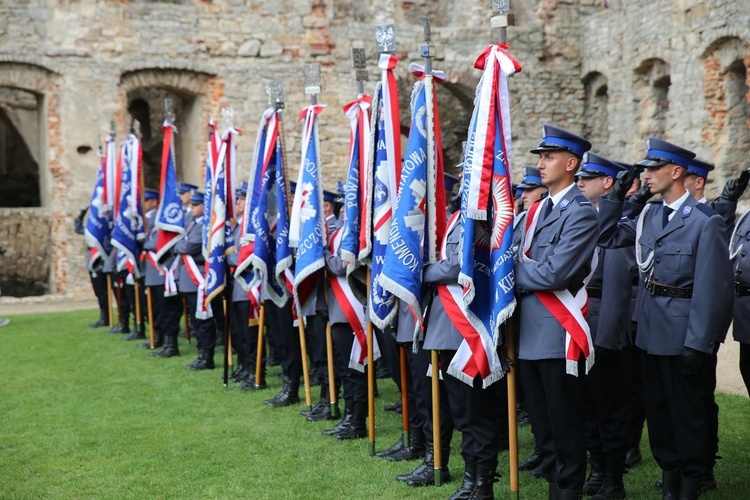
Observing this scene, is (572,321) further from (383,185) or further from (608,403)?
(383,185)

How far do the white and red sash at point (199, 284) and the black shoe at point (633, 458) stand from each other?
15.8ft

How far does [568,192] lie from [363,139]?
7.72 ft

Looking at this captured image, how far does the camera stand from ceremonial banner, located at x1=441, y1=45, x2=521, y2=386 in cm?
475

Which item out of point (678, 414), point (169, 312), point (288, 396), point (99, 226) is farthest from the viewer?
point (99, 226)

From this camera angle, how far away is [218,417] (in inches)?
295

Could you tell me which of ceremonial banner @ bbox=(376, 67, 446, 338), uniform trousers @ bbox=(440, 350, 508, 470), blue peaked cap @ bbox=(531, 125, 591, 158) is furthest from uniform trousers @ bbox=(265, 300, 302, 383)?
blue peaked cap @ bbox=(531, 125, 591, 158)

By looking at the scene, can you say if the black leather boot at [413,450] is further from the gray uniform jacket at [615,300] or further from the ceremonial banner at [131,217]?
the ceremonial banner at [131,217]

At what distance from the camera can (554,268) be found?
4.36 metres

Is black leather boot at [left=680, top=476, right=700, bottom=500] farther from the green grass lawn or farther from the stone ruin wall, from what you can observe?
the stone ruin wall

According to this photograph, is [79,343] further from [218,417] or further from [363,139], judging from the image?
[363,139]

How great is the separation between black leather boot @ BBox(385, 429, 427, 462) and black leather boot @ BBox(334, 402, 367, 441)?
63 cm

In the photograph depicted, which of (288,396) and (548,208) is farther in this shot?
(288,396)

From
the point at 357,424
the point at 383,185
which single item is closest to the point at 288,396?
the point at 357,424

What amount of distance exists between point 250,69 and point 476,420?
13.3 m
